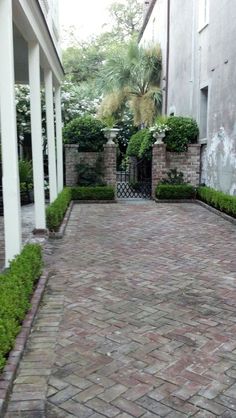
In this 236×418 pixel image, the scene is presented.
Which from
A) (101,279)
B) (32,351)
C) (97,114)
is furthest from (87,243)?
(97,114)

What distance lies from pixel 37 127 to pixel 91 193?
6.18 meters

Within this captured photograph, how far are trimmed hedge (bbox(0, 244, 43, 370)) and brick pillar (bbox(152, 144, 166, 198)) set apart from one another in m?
8.96

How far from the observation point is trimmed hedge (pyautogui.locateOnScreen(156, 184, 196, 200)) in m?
13.2

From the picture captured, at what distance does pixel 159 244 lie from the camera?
7371 millimetres

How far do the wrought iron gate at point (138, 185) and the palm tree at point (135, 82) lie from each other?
12.2 ft

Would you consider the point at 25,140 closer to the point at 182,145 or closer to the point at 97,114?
the point at 97,114

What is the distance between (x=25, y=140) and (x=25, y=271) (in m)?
13.1

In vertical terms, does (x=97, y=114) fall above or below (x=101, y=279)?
above

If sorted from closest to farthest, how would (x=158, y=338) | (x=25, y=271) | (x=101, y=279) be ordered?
(x=158, y=338)
(x=25, y=271)
(x=101, y=279)

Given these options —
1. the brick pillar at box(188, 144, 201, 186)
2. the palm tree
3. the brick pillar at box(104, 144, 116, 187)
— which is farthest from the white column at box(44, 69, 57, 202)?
the palm tree

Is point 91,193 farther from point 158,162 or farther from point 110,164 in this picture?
→ point 158,162

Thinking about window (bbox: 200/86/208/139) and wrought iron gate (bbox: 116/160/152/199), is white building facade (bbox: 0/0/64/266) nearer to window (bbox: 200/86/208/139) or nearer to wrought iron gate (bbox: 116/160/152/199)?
window (bbox: 200/86/208/139)

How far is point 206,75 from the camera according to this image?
1298 cm

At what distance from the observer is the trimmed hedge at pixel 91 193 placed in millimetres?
13164
